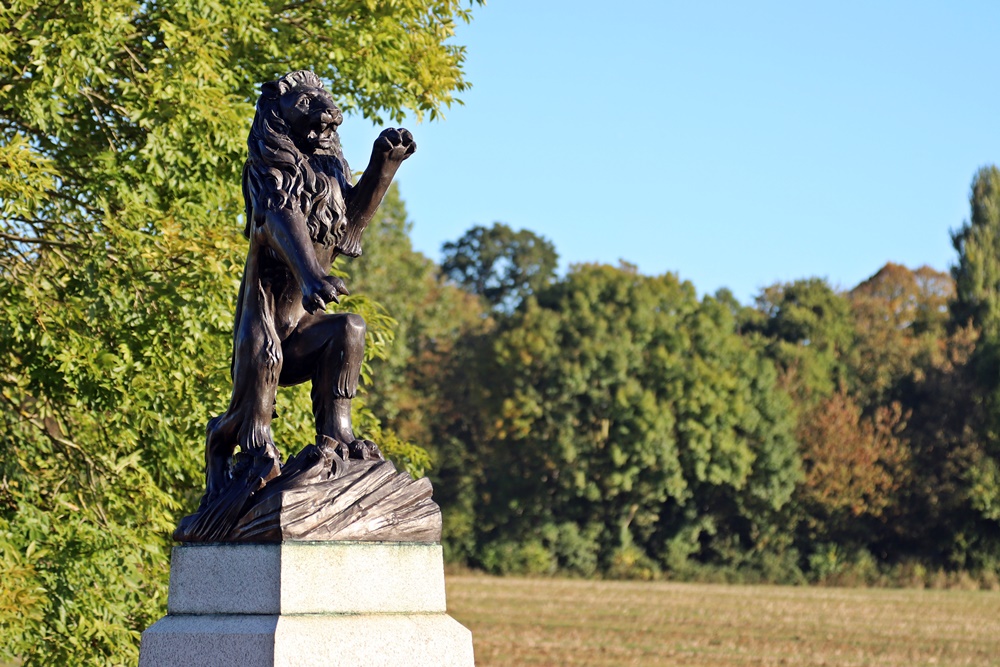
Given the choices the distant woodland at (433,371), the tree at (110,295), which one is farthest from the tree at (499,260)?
the tree at (110,295)

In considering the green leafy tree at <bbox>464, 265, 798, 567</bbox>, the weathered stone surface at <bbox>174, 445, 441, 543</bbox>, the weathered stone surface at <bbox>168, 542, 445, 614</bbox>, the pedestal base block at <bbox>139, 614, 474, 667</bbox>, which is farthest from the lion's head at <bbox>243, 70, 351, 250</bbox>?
the green leafy tree at <bbox>464, 265, 798, 567</bbox>

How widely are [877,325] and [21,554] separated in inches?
1940

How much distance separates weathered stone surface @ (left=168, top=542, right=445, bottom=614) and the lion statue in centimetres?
46

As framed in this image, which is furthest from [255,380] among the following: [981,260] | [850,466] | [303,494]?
[981,260]

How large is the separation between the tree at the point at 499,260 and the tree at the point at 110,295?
55.1m

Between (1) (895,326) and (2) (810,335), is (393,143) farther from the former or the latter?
(1) (895,326)

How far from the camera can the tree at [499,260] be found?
6950 cm

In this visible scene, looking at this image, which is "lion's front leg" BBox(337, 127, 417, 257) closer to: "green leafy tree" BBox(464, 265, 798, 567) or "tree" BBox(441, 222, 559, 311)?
"green leafy tree" BBox(464, 265, 798, 567)

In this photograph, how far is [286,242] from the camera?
6.51 m

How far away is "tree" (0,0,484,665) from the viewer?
11375 mm

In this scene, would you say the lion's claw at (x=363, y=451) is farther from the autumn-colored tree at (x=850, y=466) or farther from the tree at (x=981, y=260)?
the tree at (x=981, y=260)

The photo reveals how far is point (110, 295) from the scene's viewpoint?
11461mm

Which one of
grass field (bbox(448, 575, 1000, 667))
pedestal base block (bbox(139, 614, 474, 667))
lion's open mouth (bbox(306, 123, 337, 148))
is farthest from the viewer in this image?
grass field (bbox(448, 575, 1000, 667))

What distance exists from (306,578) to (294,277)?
4.73ft
